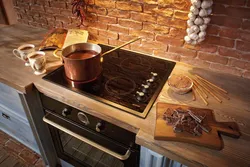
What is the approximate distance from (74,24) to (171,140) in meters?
1.14

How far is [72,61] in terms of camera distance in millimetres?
893

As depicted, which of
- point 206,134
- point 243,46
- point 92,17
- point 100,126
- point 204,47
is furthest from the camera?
point 92,17

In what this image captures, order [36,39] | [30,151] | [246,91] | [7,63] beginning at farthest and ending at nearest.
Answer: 1. [30,151]
2. [36,39]
3. [7,63]
4. [246,91]

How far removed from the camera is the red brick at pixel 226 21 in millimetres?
926

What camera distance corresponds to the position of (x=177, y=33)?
3.59ft

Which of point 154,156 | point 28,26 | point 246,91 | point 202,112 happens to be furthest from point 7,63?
point 246,91

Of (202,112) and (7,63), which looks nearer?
(202,112)

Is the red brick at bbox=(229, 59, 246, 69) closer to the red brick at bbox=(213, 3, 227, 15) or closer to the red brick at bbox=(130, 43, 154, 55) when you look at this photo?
the red brick at bbox=(213, 3, 227, 15)

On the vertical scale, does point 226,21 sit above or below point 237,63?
above

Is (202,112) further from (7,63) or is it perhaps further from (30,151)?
(30,151)

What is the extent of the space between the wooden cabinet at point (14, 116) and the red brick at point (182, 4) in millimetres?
996

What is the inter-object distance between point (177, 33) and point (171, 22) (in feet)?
0.23

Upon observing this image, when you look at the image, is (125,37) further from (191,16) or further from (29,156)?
(29,156)

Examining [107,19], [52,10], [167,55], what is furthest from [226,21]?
[52,10]
